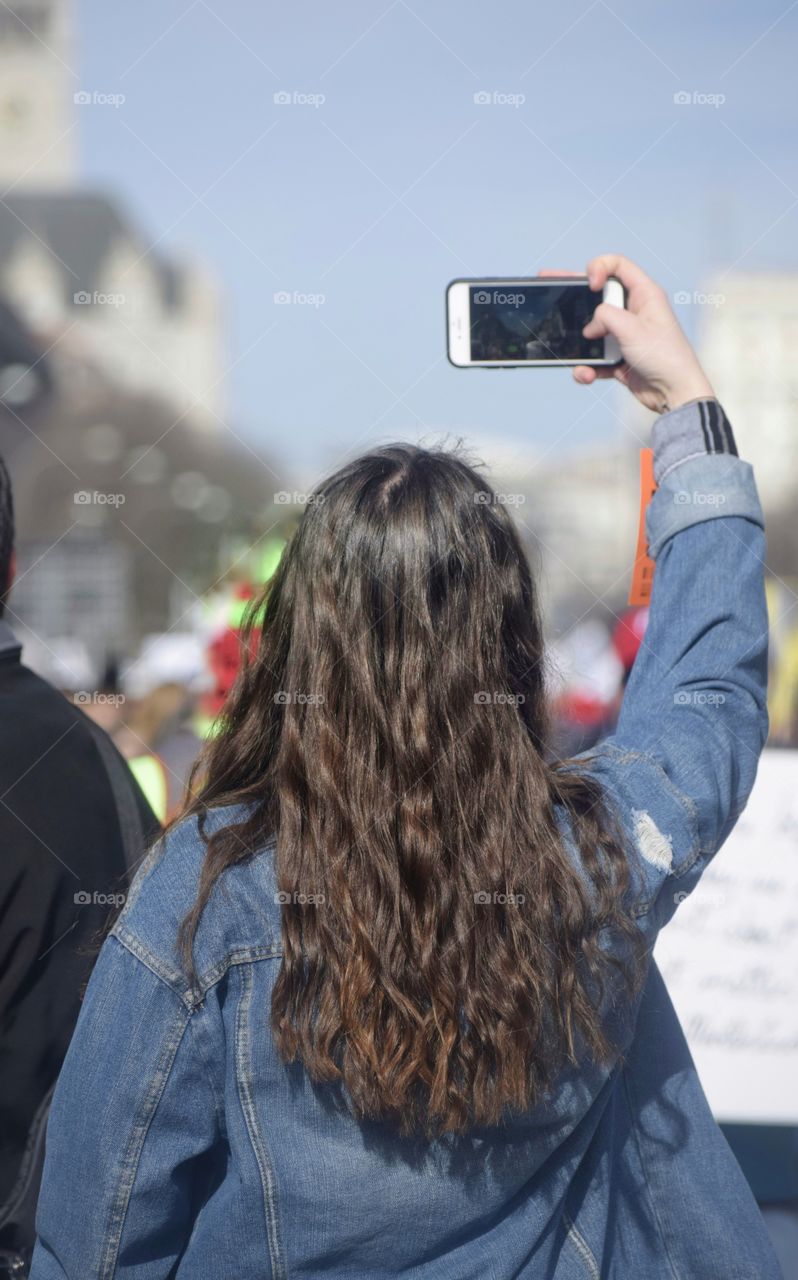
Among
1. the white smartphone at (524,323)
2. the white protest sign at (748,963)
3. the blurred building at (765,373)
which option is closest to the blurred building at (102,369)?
the blurred building at (765,373)

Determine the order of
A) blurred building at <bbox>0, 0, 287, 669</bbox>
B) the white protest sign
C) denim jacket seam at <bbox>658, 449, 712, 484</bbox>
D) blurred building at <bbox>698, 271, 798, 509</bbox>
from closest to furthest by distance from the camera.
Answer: denim jacket seam at <bbox>658, 449, 712, 484</bbox>, the white protest sign, blurred building at <bbox>698, 271, 798, 509</bbox>, blurred building at <bbox>0, 0, 287, 669</bbox>

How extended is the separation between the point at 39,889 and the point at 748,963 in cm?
176

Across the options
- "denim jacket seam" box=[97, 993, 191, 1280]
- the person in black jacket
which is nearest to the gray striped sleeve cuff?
"denim jacket seam" box=[97, 993, 191, 1280]

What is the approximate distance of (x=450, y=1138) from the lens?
1090mm

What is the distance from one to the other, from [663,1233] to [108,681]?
333 centimetres

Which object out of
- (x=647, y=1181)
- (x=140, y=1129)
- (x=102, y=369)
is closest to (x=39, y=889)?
(x=140, y=1129)

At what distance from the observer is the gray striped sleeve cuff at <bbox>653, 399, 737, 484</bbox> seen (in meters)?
1.27

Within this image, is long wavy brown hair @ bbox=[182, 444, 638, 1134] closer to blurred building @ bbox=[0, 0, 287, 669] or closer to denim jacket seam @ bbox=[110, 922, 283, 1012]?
denim jacket seam @ bbox=[110, 922, 283, 1012]

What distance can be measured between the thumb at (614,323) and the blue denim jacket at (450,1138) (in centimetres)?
15

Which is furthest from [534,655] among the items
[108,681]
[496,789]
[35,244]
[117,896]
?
[35,244]

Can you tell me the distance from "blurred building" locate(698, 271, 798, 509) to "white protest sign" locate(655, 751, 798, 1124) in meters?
16.2

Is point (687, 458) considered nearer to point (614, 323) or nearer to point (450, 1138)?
point (614, 323)

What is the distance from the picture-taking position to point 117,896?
5.27ft

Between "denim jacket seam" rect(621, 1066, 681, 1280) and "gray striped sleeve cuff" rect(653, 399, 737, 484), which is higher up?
"gray striped sleeve cuff" rect(653, 399, 737, 484)
